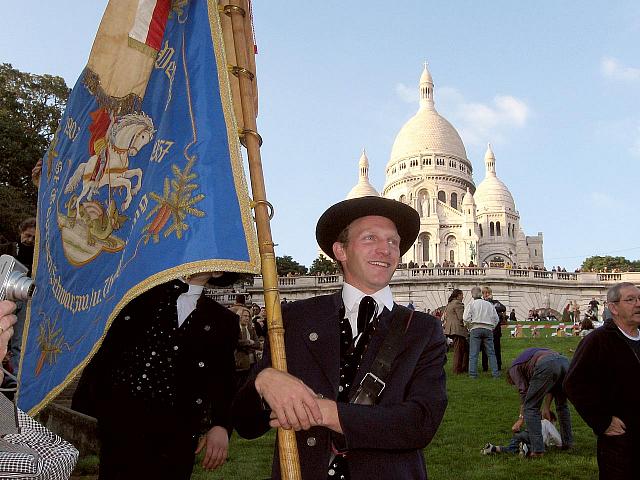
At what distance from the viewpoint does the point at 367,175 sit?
113750 mm

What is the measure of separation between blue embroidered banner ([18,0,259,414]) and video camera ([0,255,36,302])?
99 cm

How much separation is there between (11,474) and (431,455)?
20.1 ft

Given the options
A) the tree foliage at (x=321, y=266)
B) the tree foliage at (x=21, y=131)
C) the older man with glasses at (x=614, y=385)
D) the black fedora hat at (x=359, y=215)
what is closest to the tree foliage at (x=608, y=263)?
the tree foliage at (x=321, y=266)

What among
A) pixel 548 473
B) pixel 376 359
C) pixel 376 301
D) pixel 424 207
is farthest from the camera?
pixel 424 207

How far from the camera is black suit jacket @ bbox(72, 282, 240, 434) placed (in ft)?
11.1

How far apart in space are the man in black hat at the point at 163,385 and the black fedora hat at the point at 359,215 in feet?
2.49

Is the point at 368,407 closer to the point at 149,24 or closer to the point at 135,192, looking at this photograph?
the point at 135,192

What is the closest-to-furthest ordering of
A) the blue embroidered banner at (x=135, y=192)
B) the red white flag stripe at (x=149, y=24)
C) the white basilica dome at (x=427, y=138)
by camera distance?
the blue embroidered banner at (x=135, y=192) → the red white flag stripe at (x=149, y=24) → the white basilica dome at (x=427, y=138)

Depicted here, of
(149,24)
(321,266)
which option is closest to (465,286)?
(321,266)

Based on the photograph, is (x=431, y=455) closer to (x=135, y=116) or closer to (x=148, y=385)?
(x=148, y=385)

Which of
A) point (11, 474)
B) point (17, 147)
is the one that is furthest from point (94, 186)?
point (17, 147)

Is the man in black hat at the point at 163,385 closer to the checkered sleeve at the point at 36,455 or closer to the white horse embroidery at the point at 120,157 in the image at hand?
the white horse embroidery at the point at 120,157

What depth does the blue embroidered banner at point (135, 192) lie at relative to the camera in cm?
302

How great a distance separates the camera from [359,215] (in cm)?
321
